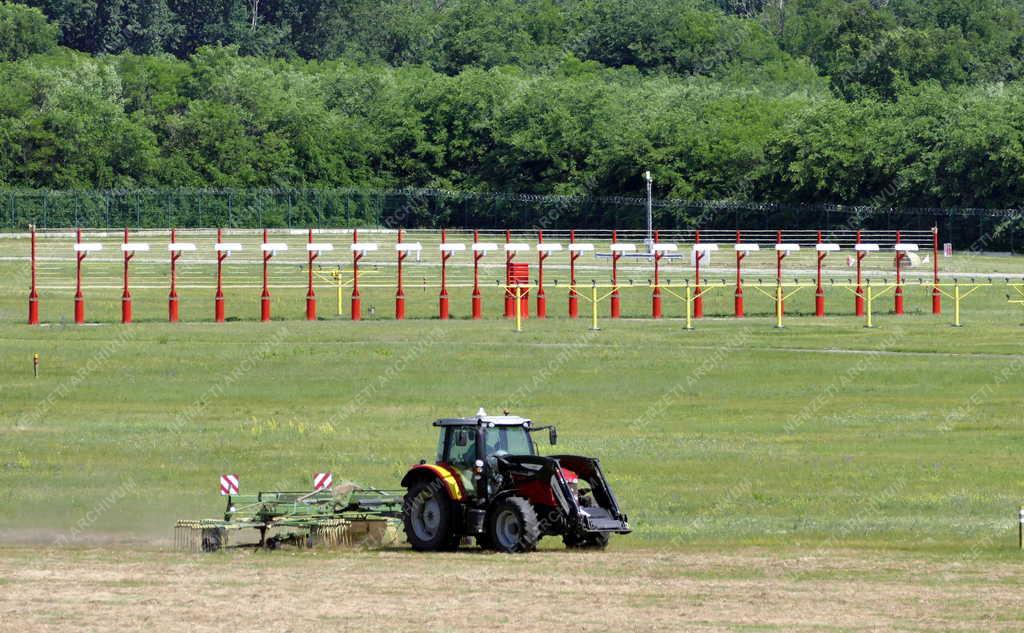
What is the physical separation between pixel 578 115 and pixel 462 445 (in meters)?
105

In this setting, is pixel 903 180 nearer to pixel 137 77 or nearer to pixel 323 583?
pixel 137 77

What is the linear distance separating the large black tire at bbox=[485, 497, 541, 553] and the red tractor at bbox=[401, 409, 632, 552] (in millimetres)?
12

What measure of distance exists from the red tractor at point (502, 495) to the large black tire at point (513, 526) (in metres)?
0.01

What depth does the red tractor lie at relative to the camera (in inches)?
846

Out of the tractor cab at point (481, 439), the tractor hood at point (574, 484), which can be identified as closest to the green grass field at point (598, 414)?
the tractor hood at point (574, 484)

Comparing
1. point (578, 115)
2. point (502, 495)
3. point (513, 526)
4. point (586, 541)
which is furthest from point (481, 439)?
point (578, 115)

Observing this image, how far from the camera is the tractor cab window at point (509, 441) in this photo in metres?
22.5

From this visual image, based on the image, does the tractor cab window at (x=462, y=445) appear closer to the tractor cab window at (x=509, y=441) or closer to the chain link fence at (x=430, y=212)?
the tractor cab window at (x=509, y=441)

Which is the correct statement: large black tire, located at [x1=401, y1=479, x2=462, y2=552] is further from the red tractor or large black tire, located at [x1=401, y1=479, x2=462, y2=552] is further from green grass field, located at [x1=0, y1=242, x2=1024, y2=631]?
green grass field, located at [x1=0, y1=242, x2=1024, y2=631]

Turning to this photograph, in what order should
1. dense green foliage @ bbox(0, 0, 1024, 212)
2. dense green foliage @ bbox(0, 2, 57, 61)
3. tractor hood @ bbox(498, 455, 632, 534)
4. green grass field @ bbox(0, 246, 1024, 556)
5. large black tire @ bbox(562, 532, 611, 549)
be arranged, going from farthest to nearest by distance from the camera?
dense green foliage @ bbox(0, 2, 57, 61) < dense green foliage @ bbox(0, 0, 1024, 212) < green grass field @ bbox(0, 246, 1024, 556) < large black tire @ bbox(562, 532, 611, 549) < tractor hood @ bbox(498, 455, 632, 534)

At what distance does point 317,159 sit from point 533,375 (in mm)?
85850

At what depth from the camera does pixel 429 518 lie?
22531mm

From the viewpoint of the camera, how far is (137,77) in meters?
A: 138

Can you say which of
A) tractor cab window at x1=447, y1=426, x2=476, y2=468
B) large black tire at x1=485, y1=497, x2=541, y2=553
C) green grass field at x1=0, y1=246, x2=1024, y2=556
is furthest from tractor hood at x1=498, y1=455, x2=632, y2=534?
green grass field at x1=0, y1=246, x2=1024, y2=556
